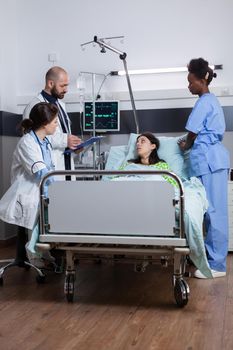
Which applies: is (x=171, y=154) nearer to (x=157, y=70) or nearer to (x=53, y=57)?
(x=157, y=70)

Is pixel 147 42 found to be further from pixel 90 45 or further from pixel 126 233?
pixel 126 233

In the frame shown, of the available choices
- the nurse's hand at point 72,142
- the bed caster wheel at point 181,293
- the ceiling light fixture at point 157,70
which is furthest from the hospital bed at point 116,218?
the ceiling light fixture at point 157,70

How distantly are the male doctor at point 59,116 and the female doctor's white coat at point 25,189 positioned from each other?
468mm

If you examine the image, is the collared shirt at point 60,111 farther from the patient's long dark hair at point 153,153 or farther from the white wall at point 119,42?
the white wall at point 119,42

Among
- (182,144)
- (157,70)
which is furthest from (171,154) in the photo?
(157,70)

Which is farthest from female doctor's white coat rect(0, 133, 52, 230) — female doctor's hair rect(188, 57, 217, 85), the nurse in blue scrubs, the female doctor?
female doctor's hair rect(188, 57, 217, 85)

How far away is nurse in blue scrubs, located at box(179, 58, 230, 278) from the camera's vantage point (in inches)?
137

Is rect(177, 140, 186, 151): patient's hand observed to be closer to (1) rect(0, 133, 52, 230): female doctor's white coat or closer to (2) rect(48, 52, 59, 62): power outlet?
(1) rect(0, 133, 52, 230): female doctor's white coat

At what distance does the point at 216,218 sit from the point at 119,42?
2.23 m

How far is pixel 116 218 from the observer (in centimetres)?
269

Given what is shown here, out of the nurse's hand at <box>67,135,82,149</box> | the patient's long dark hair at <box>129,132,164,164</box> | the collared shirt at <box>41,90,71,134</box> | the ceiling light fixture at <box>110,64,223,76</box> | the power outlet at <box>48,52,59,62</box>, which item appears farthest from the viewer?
the power outlet at <box>48,52,59,62</box>

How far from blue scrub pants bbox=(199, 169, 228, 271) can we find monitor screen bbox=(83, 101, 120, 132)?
1372mm

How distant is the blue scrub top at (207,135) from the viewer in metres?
3.47

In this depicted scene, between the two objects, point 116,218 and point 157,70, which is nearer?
point 116,218
